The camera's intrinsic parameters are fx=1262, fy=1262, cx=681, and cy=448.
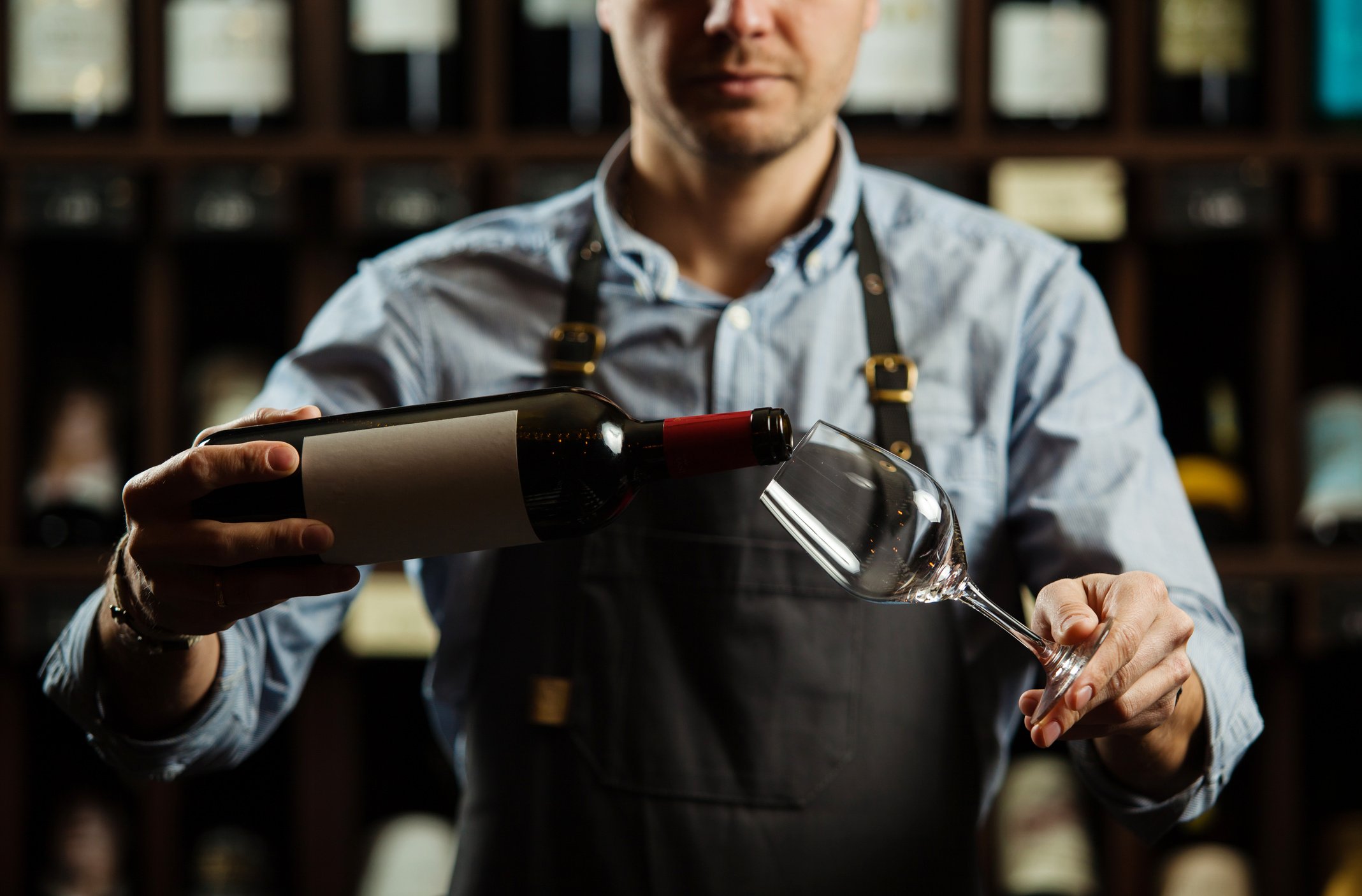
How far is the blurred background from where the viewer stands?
5.10 ft

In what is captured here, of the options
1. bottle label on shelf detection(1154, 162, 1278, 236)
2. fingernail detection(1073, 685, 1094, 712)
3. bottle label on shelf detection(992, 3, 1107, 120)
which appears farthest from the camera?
bottle label on shelf detection(992, 3, 1107, 120)

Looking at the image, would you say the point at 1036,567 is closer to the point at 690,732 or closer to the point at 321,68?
the point at 690,732

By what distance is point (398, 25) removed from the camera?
1.66 meters

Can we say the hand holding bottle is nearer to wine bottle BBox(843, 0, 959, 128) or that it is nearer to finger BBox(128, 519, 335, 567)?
finger BBox(128, 519, 335, 567)

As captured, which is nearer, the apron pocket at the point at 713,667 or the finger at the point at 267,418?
the finger at the point at 267,418

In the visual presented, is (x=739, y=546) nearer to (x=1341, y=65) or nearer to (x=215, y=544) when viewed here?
(x=215, y=544)

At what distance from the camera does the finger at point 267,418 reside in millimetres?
721

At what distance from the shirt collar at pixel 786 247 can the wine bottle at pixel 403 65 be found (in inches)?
26.5

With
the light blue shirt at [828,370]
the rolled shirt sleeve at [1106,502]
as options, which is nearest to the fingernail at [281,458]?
the light blue shirt at [828,370]

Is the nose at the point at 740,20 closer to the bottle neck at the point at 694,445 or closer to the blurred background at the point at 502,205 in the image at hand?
the bottle neck at the point at 694,445

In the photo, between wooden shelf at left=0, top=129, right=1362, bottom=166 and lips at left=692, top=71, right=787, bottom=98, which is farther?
wooden shelf at left=0, top=129, right=1362, bottom=166

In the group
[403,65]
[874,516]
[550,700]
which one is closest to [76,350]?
[403,65]

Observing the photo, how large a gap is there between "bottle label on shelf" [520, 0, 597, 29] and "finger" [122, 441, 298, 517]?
116 centimetres

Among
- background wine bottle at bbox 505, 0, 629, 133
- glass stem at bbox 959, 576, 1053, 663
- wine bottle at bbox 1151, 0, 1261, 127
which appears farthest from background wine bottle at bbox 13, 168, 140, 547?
wine bottle at bbox 1151, 0, 1261, 127
